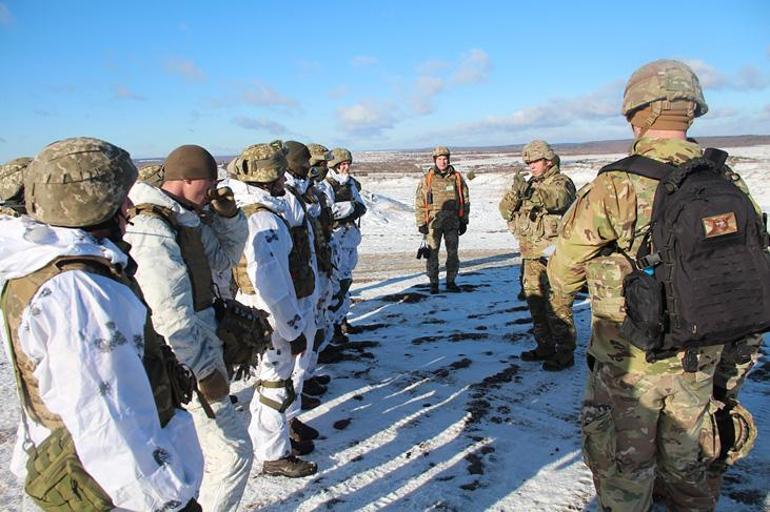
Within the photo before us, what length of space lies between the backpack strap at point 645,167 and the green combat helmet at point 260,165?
2049mm

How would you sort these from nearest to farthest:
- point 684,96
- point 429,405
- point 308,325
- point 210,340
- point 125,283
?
point 125,283
point 684,96
point 210,340
point 308,325
point 429,405

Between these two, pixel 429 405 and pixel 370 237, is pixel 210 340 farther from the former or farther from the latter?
pixel 370 237

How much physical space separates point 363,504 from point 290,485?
51 cm

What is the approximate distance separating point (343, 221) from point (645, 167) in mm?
5031

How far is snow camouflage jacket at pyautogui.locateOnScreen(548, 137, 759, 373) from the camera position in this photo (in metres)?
2.40

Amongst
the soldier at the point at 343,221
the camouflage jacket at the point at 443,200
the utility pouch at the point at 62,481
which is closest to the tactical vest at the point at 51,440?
the utility pouch at the point at 62,481

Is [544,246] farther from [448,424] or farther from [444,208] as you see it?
[444,208]

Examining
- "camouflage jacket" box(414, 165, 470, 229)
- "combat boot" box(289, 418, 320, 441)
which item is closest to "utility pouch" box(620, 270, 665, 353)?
"combat boot" box(289, 418, 320, 441)

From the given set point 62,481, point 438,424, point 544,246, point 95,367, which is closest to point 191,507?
point 62,481

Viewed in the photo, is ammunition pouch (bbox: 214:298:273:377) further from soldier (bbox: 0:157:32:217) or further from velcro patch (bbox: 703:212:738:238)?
soldier (bbox: 0:157:32:217)

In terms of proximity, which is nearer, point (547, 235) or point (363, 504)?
point (363, 504)

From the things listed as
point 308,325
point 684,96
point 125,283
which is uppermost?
point 684,96

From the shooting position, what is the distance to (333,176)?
7.43m

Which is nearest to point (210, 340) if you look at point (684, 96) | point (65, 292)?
point (65, 292)
